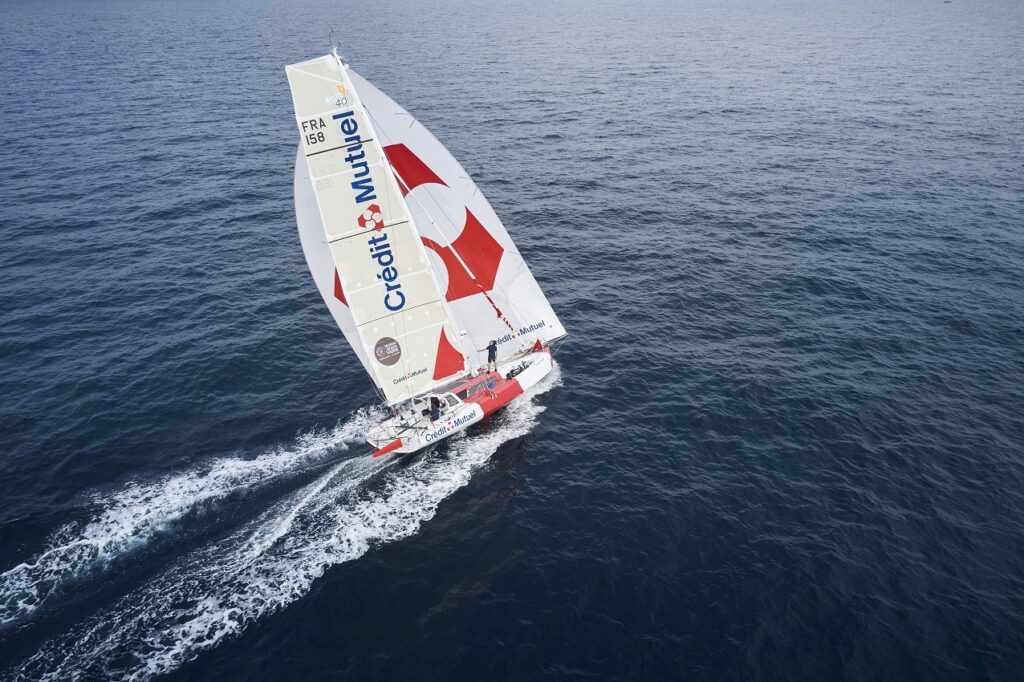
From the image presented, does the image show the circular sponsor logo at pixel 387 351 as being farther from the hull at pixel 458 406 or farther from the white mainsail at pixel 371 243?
the hull at pixel 458 406

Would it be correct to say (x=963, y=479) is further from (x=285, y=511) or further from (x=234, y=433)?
(x=234, y=433)

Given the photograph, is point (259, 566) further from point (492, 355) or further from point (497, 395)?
point (492, 355)

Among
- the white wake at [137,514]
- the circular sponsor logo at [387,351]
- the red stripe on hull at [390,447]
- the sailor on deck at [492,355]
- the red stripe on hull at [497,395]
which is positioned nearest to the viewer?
the white wake at [137,514]

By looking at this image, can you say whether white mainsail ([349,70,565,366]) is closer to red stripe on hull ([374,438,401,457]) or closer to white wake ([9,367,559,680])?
white wake ([9,367,559,680])

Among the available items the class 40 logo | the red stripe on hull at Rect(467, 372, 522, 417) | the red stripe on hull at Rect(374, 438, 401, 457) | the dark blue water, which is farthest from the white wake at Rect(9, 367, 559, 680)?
the class 40 logo

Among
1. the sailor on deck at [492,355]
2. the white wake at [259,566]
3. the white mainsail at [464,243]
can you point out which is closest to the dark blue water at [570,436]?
the white wake at [259,566]

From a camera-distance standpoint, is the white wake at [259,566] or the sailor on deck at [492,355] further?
the sailor on deck at [492,355]
